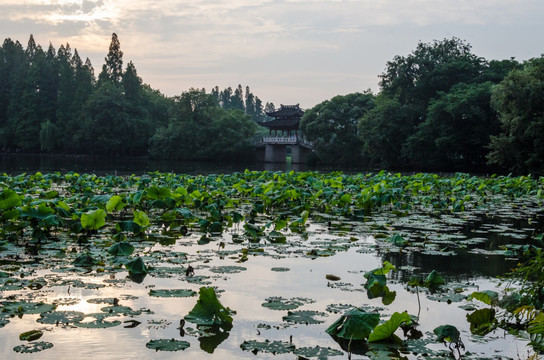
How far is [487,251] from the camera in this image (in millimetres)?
6367

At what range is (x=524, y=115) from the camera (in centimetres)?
2480

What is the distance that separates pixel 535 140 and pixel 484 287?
74.5ft

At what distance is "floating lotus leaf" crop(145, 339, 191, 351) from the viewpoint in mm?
3089

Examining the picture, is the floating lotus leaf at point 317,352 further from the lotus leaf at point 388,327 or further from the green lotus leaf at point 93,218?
the green lotus leaf at point 93,218

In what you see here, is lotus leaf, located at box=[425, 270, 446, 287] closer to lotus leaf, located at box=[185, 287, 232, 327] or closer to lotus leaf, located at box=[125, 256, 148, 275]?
lotus leaf, located at box=[185, 287, 232, 327]

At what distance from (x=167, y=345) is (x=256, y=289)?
146 cm

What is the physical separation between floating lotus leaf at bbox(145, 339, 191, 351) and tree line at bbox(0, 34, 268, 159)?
46870 millimetres

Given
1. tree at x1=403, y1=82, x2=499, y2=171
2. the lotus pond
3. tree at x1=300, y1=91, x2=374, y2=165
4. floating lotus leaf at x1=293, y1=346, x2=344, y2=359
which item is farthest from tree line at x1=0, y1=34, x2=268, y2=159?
floating lotus leaf at x1=293, y1=346, x2=344, y2=359

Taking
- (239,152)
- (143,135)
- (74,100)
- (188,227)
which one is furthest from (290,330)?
(74,100)

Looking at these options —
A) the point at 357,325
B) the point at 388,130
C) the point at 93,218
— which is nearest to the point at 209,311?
the point at 357,325

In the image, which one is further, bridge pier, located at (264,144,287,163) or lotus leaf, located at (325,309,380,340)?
bridge pier, located at (264,144,287,163)

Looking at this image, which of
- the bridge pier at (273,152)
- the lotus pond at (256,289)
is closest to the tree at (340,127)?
the bridge pier at (273,152)

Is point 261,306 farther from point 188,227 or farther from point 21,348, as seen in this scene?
point 188,227

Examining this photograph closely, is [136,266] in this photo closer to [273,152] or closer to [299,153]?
[299,153]
